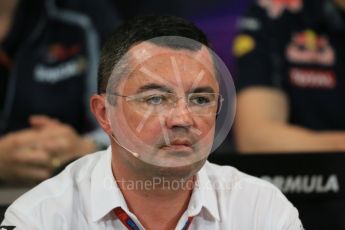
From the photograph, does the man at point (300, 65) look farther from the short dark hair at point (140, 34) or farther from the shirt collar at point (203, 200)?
the short dark hair at point (140, 34)

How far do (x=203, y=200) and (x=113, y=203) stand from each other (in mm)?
159

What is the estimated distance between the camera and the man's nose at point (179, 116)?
3.29 feet

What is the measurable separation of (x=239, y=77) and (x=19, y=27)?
2.40ft

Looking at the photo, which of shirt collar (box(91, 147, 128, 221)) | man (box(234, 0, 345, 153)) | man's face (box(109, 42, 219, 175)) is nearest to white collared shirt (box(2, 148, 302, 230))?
shirt collar (box(91, 147, 128, 221))

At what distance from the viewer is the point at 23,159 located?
5.91 feet

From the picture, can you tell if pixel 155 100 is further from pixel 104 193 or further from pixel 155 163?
pixel 104 193

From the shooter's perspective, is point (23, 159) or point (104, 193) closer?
point (104, 193)

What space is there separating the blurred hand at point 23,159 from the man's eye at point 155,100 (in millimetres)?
802

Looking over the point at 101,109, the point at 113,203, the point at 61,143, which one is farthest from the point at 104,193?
the point at 61,143

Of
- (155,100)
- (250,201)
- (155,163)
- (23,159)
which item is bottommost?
(23,159)

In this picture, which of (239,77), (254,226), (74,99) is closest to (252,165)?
(254,226)

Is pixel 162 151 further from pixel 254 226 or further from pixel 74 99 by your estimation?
pixel 74 99

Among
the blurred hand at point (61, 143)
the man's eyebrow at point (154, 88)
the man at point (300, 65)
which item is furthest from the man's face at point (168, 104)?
the man at point (300, 65)

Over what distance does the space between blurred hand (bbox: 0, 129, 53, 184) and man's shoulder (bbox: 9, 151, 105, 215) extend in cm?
54
